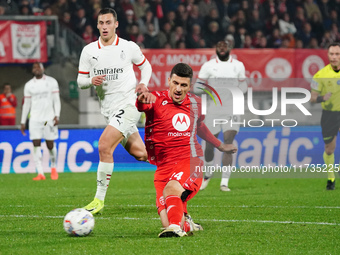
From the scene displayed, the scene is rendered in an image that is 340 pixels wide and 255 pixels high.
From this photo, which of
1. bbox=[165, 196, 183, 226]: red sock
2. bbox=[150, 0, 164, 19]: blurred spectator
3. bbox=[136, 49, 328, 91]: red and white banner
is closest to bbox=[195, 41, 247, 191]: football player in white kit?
bbox=[165, 196, 183, 226]: red sock

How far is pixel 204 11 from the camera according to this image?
70.1ft

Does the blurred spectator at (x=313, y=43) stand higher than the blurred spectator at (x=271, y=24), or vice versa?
the blurred spectator at (x=271, y=24)

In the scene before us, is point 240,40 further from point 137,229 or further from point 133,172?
point 137,229

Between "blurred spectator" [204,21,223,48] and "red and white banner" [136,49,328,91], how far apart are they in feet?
3.10

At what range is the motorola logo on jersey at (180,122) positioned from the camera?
6.83 meters

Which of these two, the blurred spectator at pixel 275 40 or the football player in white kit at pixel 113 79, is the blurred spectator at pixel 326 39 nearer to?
the blurred spectator at pixel 275 40

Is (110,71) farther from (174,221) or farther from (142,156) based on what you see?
(174,221)

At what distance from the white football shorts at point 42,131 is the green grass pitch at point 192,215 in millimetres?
1604

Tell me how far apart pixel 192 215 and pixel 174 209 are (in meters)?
1.97

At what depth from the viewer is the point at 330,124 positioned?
11812mm

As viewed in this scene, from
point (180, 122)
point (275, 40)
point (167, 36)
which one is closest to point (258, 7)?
point (275, 40)

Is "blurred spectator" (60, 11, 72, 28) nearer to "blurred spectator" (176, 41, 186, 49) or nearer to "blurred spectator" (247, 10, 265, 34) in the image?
"blurred spectator" (176, 41, 186, 49)

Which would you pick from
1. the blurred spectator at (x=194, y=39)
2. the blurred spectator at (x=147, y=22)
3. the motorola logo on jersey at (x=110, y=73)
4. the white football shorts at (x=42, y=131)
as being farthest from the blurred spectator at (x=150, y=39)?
the motorola logo on jersey at (x=110, y=73)

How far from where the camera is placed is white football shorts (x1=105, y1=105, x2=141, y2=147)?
845 cm
